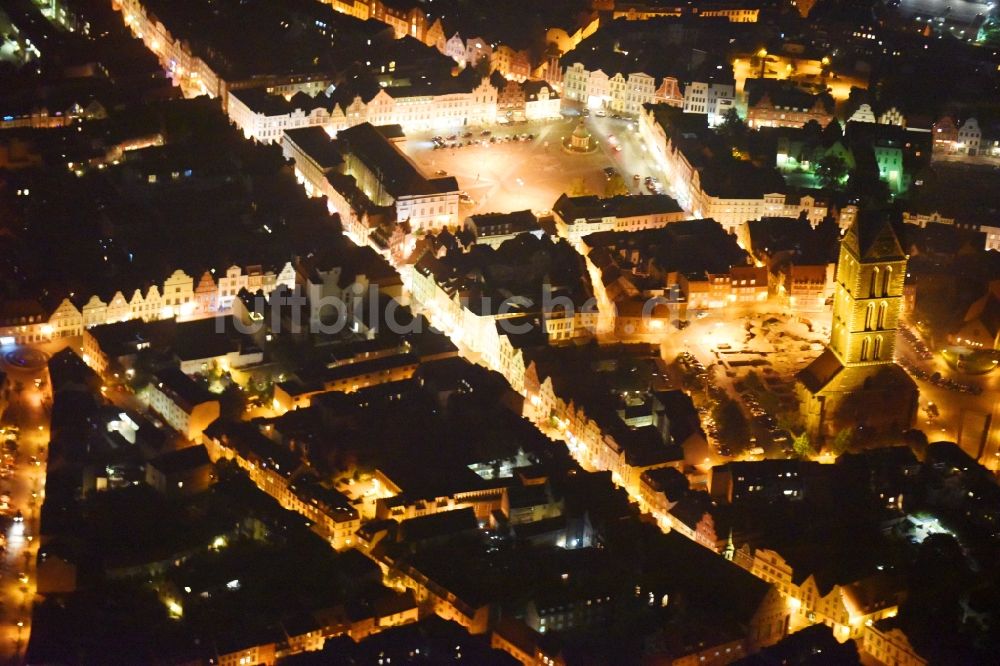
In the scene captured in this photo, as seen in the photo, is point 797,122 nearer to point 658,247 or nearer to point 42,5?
point 658,247

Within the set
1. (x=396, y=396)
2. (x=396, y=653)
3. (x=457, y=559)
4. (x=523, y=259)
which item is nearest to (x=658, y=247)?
(x=523, y=259)

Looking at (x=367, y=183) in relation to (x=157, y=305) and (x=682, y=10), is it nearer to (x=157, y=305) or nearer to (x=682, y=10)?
(x=157, y=305)

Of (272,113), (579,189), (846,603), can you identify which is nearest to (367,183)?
(272,113)

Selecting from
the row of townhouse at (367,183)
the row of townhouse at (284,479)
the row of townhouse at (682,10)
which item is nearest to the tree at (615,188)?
the row of townhouse at (367,183)

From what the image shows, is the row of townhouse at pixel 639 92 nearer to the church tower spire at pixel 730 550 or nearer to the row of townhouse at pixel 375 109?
the row of townhouse at pixel 375 109

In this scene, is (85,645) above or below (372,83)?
below

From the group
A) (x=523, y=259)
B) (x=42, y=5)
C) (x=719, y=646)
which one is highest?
(x=42, y=5)

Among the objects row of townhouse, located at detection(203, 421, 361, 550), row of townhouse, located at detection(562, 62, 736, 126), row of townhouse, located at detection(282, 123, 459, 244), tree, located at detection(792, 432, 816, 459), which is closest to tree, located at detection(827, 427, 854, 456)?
tree, located at detection(792, 432, 816, 459)
